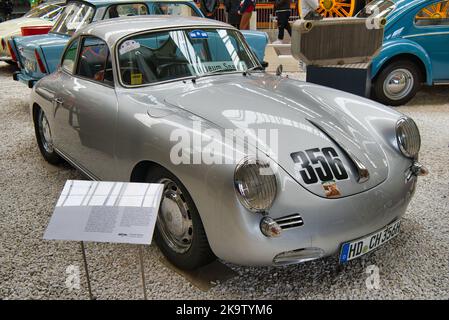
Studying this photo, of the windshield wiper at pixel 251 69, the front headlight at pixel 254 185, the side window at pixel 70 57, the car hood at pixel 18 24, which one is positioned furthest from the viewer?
the car hood at pixel 18 24

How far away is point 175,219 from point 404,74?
516cm

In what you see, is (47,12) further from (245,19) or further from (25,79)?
(245,19)

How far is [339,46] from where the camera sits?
5.43 metres

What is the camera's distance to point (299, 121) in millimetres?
2533

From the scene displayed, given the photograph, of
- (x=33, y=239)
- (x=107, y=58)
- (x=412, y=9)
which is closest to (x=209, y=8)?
(x=412, y=9)

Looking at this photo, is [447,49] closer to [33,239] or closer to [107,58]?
[107,58]

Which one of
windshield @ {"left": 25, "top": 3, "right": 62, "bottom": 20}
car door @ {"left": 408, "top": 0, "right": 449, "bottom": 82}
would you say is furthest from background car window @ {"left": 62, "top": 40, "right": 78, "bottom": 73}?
windshield @ {"left": 25, "top": 3, "right": 62, "bottom": 20}

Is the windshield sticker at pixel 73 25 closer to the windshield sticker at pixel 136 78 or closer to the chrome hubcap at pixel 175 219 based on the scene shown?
the windshield sticker at pixel 136 78

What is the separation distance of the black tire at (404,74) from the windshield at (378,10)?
77 centimetres

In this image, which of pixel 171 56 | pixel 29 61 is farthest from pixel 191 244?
pixel 29 61

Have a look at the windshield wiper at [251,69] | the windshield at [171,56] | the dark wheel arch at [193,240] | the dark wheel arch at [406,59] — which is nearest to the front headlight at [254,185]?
the dark wheel arch at [193,240]

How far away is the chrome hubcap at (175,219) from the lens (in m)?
2.36
